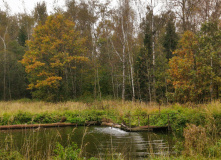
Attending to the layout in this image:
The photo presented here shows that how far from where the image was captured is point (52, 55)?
72.7 ft

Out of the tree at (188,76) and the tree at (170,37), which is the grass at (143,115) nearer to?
the tree at (188,76)

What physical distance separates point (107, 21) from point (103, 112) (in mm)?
12074

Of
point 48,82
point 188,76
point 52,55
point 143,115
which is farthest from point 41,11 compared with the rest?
point 143,115

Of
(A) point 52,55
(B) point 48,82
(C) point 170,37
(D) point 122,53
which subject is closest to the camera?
(B) point 48,82

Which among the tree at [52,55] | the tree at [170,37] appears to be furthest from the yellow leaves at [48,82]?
the tree at [170,37]

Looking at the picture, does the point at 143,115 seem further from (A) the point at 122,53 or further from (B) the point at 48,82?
(A) the point at 122,53

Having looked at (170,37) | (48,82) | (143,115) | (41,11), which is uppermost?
(41,11)

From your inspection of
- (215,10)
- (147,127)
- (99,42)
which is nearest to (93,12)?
(99,42)

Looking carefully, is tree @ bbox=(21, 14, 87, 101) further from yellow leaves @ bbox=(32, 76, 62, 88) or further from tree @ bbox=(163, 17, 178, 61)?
tree @ bbox=(163, 17, 178, 61)

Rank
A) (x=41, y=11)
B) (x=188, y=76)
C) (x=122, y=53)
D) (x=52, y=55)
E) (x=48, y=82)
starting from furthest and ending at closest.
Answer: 1. (x=41, y=11)
2. (x=122, y=53)
3. (x=52, y=55)
4. (x=48, y=82)
5. (x=188, y=76)

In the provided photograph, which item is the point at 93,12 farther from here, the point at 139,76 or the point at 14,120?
the point at 14,120

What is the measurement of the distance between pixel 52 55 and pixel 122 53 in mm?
8297

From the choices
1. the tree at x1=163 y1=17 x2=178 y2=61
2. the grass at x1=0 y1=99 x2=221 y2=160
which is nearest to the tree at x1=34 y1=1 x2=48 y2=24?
the grass at x1=0 y1=99 x2=221 y2=160

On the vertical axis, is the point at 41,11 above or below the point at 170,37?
above
